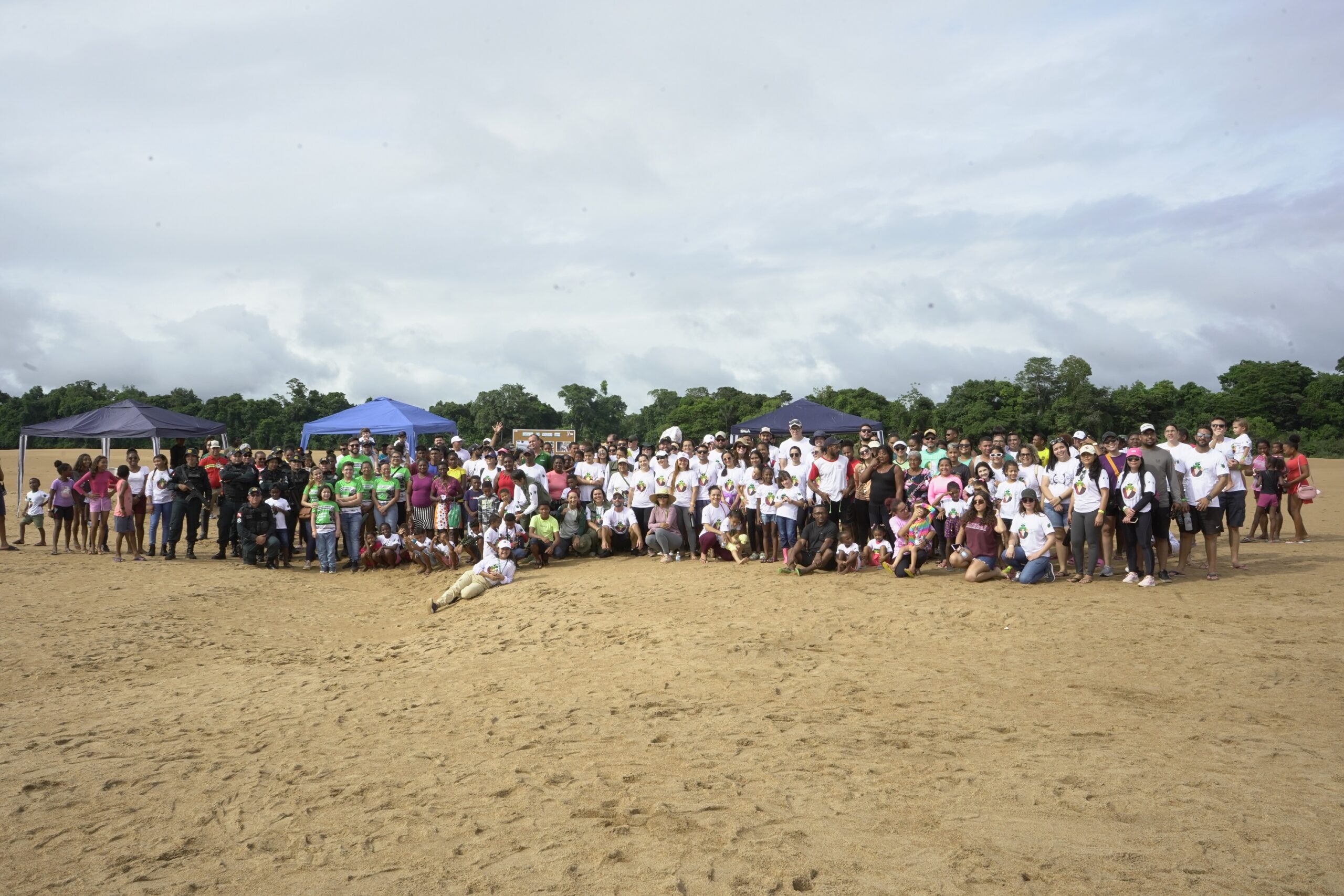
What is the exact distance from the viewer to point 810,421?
68.5ft

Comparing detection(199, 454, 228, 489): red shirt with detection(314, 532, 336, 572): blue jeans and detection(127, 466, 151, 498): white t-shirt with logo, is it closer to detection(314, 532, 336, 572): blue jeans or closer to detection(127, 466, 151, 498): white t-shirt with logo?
detection(127, 466, 151, 498): white t-shirt with logo

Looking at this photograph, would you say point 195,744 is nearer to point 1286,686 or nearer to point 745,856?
point 745,856

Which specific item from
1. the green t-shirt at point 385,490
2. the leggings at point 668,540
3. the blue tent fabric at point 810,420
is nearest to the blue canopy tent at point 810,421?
the blue tent fabric at point 810,420

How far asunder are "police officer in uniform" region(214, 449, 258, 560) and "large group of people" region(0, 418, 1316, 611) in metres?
0.04

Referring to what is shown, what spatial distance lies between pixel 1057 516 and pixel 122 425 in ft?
59.8

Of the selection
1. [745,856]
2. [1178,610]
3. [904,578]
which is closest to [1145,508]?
[1178,610]

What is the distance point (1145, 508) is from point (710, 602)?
201 inches

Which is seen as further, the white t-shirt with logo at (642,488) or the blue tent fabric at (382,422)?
the blue tent fabric at (382,422)

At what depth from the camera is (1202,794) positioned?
4.86m

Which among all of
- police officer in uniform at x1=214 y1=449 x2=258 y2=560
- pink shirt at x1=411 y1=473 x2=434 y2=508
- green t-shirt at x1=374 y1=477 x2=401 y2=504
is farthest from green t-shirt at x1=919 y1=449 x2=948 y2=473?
police officer in uniform at x1=214 y1=449 x2=258 y2=560

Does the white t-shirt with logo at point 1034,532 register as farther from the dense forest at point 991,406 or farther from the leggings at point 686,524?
the dense forest at point 991,406

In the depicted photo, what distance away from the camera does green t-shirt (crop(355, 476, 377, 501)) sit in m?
13.9

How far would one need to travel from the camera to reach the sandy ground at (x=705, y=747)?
4.29 m

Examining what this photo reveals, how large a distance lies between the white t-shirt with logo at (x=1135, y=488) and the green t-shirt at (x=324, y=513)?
440 inches
